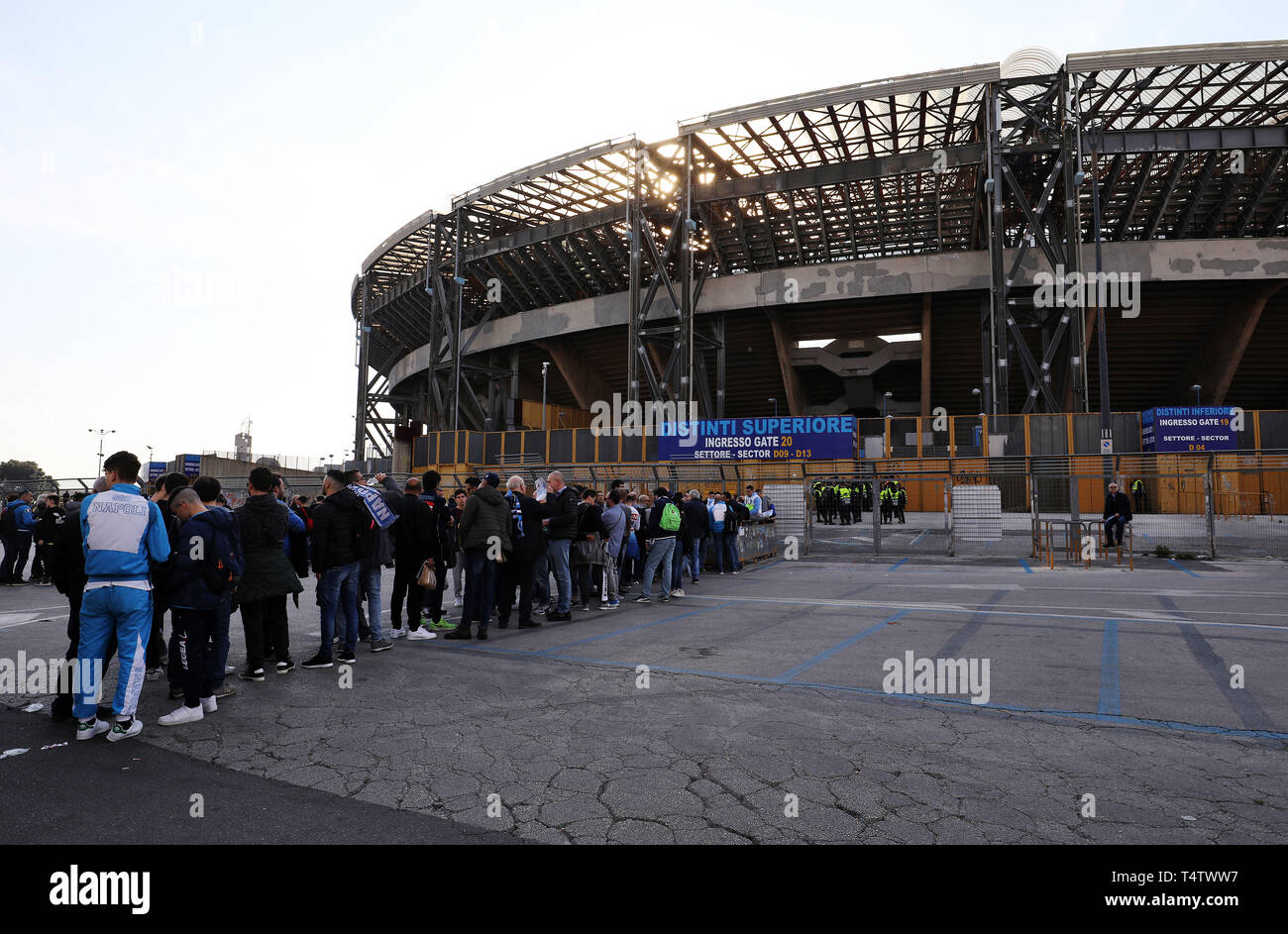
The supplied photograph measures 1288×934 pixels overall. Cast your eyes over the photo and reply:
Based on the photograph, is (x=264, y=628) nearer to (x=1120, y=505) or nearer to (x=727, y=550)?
(x=727, y=550)

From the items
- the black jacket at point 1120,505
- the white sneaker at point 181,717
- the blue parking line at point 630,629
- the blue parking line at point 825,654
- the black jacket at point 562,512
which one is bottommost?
the blue parking line at point 630,629

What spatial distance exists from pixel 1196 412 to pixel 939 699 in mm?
24258

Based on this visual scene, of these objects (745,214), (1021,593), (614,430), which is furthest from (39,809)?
(745,214)

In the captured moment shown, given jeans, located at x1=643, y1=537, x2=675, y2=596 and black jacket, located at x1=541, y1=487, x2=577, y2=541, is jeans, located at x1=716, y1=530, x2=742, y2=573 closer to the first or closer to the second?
jeans, located at x1=643, y1=537, x2=675, y2=596

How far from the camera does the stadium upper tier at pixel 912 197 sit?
88.9 ft

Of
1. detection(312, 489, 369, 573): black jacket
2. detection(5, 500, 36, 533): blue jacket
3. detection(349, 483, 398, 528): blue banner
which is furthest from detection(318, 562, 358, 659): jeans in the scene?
detection(5, 500, 36, 533): blue jacket

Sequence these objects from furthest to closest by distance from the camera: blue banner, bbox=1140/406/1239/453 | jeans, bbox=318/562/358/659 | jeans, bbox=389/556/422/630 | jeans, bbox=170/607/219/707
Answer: blue banner, bbox=1140/406/1239/453
jeans, bbox=389/556/422/630
jeans, bbox=318/562/358/659
jeans, bbox=170/607/219/707

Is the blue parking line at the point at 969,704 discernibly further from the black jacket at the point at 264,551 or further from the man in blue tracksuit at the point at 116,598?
the man in blue tracksuit at the point at 116,598

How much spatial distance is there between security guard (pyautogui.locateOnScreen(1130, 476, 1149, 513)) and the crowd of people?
17576mm

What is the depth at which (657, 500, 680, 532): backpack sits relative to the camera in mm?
10680

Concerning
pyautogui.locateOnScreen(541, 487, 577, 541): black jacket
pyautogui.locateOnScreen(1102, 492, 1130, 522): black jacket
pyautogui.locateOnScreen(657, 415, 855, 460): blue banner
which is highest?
pyautogui.locateOnScreen(657, 415, 855, 460): blue banner

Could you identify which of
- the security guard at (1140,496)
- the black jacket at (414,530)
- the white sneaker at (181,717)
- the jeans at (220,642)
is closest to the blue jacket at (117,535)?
the jeans at (220,642)

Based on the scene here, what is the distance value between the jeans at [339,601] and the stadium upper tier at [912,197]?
26.2 m

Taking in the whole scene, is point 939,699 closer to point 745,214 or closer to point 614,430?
point 614,430
